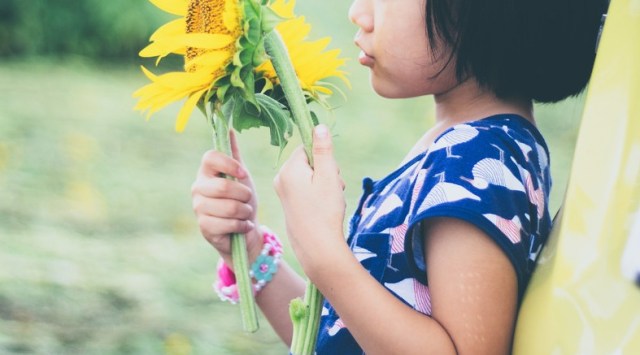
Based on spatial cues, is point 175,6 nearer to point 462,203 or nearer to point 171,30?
point 171,30

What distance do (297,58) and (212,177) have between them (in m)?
0.23

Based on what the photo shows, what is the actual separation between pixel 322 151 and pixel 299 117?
45 mm

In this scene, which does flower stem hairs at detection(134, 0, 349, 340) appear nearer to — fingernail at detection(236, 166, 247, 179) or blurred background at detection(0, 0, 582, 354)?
fingernail at detection(236, 166, 247, 179)

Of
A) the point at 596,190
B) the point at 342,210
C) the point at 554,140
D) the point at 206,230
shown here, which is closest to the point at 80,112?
the point at 554,140

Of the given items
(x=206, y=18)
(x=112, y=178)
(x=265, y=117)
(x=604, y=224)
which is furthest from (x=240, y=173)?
(x=112, y=178)

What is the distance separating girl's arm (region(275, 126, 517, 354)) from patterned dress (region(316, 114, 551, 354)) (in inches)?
0.8

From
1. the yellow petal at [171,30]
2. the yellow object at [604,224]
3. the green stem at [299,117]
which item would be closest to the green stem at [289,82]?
the green stem at [299,117]

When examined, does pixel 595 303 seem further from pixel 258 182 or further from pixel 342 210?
pixel 258 182

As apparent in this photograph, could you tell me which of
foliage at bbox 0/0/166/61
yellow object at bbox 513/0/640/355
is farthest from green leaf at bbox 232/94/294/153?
foliage at bbox 0/0/166/61

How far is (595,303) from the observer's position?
0.75 m

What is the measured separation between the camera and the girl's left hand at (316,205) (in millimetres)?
1040

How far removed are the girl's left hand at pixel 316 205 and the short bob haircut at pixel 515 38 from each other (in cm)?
21

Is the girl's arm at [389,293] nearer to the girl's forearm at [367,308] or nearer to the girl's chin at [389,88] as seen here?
the girl's forearm at [367,308]

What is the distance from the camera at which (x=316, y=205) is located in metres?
1.06
